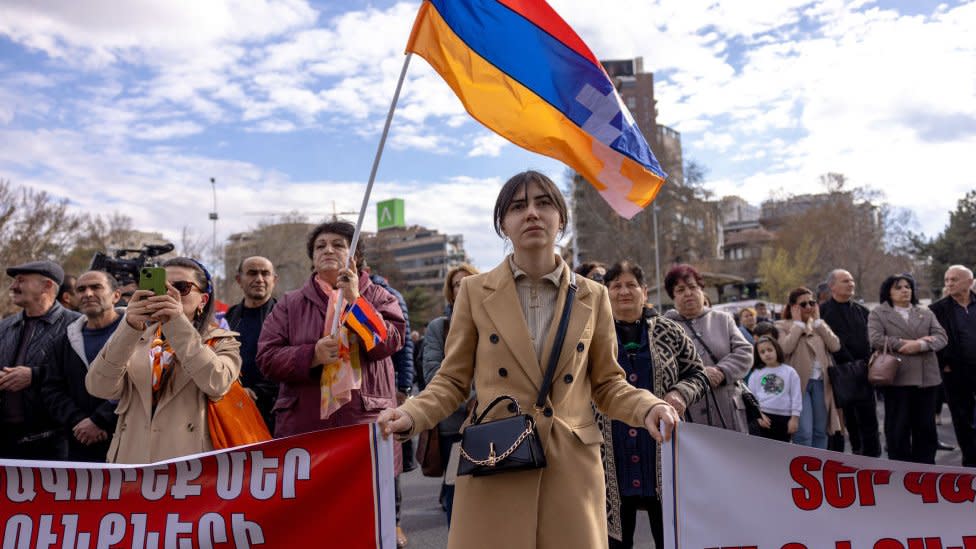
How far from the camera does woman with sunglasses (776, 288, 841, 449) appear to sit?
316 inches

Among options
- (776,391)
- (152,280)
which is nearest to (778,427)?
(776,391)

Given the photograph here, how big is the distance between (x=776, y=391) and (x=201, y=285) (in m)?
5.85

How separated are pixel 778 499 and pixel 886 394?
19.0ft

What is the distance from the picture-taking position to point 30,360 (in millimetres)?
5262

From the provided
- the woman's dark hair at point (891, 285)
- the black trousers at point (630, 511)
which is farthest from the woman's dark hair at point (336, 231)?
the woman's dark hair at point (891, 285)

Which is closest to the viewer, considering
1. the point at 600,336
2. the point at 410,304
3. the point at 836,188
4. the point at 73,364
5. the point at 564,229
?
the point at 600,336

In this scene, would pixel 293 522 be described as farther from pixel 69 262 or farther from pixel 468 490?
pixel 69 262

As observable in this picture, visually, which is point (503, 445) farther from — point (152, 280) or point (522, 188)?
point (152, 280)

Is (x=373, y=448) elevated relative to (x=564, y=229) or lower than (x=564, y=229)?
lower

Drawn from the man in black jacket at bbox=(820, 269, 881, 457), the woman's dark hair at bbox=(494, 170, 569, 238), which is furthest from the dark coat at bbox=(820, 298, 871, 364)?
the woman's dark hair at bbox=(494, 170, 569, 238)

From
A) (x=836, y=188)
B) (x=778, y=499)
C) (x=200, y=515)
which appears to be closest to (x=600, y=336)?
(x=778, y=499)

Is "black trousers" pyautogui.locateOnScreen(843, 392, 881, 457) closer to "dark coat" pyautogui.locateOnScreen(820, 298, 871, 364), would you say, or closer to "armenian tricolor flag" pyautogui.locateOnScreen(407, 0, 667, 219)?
"dark coat" pyautogui.locateOnScreen(820, 298, 871, 364)

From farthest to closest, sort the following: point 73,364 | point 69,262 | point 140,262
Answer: point 69,262, point 140,262, point 73,364

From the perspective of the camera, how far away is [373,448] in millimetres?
2951
